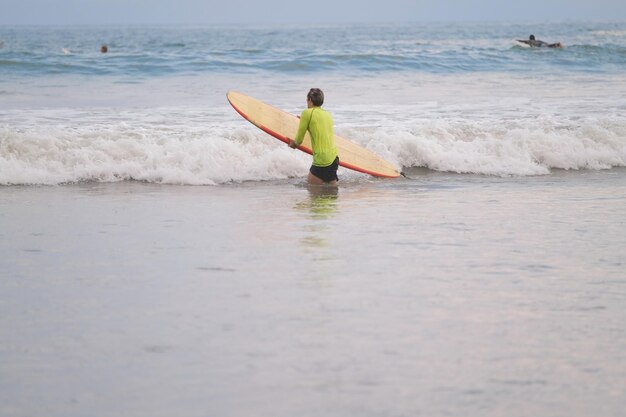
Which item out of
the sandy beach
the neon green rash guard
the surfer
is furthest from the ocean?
the neon green rash guard

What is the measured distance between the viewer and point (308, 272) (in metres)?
6.32

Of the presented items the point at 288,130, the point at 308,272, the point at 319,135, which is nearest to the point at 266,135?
the point at 288,130

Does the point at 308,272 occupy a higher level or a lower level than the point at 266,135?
higher

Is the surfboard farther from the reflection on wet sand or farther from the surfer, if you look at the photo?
the reflection on wet sand

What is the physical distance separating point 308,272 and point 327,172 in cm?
439

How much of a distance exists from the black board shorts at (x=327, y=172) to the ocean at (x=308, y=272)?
272 millimetres

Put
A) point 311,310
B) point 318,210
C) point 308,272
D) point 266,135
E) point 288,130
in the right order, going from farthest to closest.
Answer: point 266,135 < point 288,130 < point 318,210 < point 308,272 < point 311,310

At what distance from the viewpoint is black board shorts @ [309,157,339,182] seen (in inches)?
417

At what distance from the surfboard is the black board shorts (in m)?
0.72

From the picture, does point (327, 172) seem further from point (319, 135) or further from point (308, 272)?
point (308, 272)

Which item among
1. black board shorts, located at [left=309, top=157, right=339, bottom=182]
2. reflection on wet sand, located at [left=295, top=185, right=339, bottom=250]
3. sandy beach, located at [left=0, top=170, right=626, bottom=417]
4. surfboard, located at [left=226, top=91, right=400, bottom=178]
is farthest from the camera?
surfboard, located at [left=226, top=91, right=400, bottom=178]

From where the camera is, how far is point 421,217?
859 cm

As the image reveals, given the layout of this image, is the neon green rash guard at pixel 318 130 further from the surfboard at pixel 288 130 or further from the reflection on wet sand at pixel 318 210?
the surfboard at pixel 288 130

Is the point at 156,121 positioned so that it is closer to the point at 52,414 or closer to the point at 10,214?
the point at 10,214
